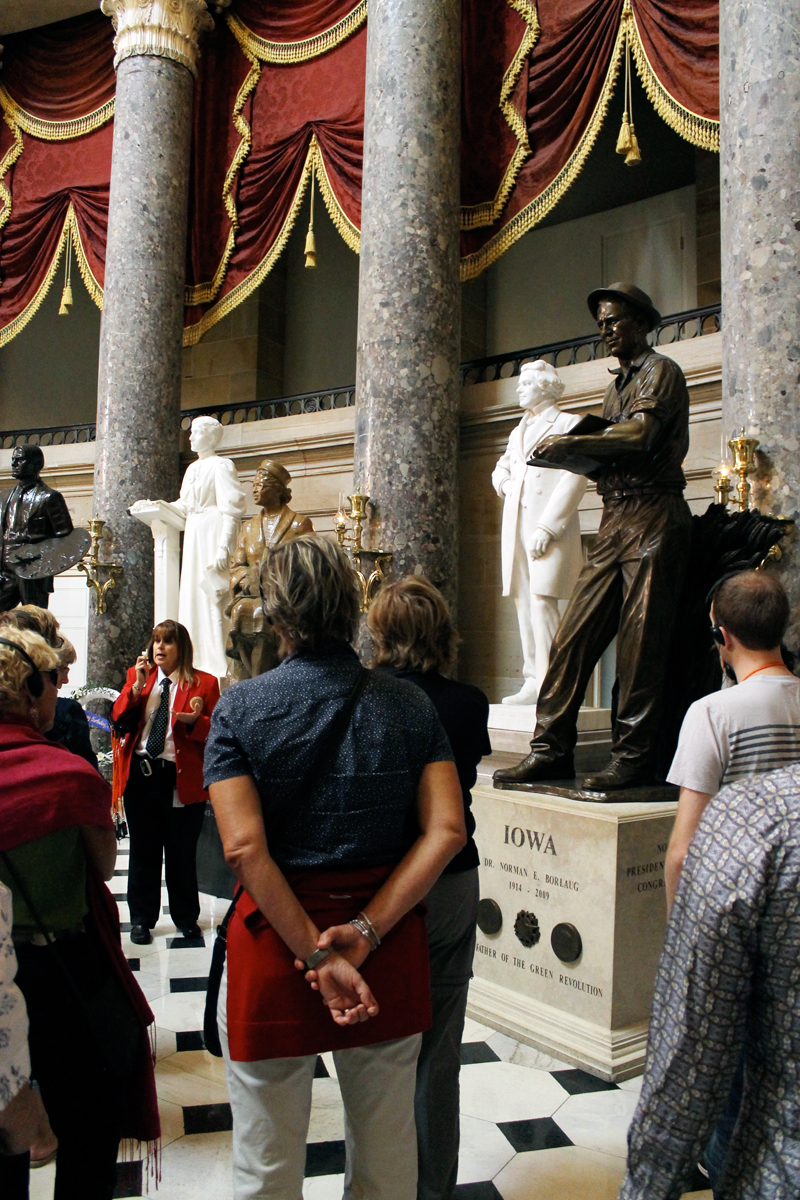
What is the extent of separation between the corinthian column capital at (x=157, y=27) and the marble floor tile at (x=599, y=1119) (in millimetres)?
9759

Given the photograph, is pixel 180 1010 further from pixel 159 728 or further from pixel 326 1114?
pixel 159 728

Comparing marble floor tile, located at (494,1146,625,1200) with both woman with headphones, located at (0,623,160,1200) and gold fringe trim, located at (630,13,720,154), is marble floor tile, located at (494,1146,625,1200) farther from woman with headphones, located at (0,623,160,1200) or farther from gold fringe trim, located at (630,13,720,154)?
gold fringe trim, located at (630,13,720,154)

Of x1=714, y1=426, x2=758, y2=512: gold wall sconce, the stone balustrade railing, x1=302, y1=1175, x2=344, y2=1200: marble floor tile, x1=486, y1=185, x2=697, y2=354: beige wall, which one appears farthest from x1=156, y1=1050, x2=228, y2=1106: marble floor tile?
x1=486, y1=185, x2=697, y2=354: beige wall

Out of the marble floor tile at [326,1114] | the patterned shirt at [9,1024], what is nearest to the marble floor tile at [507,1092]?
the marble floor tile at [326,1114]

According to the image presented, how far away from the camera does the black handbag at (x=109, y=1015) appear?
1745 mm

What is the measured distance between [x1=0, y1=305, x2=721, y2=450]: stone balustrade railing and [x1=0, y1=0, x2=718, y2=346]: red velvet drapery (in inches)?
35.3

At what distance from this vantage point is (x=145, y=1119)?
186 cm

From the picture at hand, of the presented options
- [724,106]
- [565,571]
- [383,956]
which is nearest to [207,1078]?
[383,956]

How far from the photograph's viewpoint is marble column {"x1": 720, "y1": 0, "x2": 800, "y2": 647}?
15.7 ft

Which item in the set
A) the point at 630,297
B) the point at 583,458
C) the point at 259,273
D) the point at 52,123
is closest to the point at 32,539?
the point at 259,273

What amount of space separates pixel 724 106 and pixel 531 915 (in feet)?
14.4

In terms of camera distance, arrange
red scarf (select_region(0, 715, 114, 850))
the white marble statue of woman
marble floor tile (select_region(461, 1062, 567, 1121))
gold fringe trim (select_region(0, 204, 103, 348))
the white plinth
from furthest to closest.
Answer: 1. gold fringe trim (select_region(0, 204, 103, 348))
2. the white marble statue of woman
3. the white plinth
4. marble floor tile (select_region(461, 1062, 567, 1121))
5. red scarf (select_region(0, 715, 114, 850))

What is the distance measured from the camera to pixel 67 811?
1749 mm

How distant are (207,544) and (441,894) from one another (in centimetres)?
637
